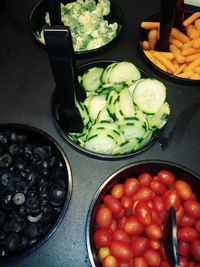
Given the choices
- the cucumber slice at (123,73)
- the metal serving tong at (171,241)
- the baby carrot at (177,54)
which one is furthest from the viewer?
the baby carrot at (177,54)

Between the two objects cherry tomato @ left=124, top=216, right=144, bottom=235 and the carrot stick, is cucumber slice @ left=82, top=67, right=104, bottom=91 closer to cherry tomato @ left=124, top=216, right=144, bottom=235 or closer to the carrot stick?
the carrot stick

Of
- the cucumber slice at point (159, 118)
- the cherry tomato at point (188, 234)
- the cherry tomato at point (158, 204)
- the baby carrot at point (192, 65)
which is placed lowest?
the cherry tomato at point (188, 234)

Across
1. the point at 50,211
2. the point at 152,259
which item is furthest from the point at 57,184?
the point at 152,259

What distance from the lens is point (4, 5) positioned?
2.16 m

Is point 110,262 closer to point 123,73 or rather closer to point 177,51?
point 123,73

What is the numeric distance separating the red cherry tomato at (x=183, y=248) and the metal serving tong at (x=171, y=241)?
164 millimetres

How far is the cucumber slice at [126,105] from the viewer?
1474 millimetres

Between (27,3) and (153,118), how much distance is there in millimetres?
1311

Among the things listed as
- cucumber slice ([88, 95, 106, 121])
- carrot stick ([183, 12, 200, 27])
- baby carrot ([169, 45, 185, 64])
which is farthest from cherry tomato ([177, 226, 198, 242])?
carrot stick ([183, 12, 200, 27])

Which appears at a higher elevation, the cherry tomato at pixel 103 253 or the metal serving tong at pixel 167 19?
the metal serving tong at pixel 167 19

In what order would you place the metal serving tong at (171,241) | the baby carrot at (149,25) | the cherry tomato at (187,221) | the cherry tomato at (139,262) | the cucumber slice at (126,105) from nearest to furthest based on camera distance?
the metal serving tong at (171,241)
the cherry tomato at (139,262)
the cherry tomato at (187,221)
the cucumber slice at (126,105)
the baby carrot at (149,25)

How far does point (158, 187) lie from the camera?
4.41 feet

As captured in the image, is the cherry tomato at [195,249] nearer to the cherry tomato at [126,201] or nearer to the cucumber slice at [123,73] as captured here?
the cherry tomato at [126,201]

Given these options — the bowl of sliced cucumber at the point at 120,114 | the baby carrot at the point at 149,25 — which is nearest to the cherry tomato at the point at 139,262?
the bowl of sliced cucumber at the point at 120,114
